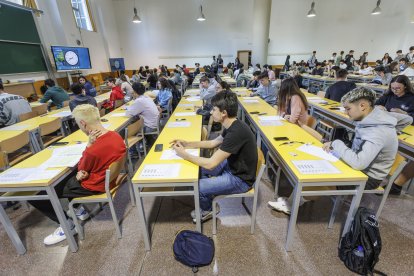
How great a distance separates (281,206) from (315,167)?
841 mm

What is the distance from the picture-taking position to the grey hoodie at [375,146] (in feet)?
4.95

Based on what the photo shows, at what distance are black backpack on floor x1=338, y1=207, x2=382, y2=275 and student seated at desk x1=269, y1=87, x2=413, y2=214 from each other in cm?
38

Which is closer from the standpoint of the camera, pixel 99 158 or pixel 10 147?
pixel 99 158

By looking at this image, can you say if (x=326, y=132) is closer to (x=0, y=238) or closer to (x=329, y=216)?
(x=329, y=216)

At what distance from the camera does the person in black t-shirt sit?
1.66 meters

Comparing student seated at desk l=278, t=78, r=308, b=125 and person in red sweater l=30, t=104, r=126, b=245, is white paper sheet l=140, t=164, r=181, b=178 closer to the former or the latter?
person in red sweater l=30, t=104, r=126, b=245

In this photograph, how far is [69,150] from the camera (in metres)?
2.10

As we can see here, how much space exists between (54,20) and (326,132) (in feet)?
31.7

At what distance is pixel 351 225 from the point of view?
162 centimetres

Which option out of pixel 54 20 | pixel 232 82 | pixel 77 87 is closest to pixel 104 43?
pixel 54 20

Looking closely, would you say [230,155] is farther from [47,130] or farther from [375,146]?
[47,130]

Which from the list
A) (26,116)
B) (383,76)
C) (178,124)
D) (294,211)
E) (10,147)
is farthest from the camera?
(383,76)

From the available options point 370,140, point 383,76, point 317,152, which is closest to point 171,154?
point 317,152

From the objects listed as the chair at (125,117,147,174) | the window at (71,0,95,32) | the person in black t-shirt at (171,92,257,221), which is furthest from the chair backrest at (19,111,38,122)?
the window at (71,0,95,32)
